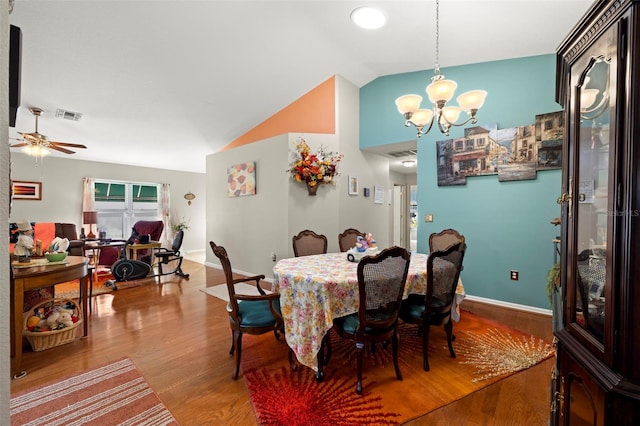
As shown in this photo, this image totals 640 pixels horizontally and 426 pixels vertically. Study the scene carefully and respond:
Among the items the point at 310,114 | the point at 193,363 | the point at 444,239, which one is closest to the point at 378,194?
the point at 310,114

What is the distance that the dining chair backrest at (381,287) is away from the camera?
1.81 m

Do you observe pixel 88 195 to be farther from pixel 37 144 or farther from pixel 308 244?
pixel 308 244

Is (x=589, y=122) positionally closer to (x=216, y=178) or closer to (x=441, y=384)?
(x=441, y=384)

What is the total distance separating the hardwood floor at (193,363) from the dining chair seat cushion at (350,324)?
0.54m

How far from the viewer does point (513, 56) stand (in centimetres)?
341

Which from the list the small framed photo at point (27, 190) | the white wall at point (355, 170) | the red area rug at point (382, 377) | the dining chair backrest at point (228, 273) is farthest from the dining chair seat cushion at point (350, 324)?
the small framed photo at point (27, 190)

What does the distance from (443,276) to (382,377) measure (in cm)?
90

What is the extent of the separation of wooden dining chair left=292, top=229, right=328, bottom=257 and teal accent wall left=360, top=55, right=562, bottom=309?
5.43ft

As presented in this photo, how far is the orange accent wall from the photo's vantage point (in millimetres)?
4500

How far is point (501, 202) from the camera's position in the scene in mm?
3549

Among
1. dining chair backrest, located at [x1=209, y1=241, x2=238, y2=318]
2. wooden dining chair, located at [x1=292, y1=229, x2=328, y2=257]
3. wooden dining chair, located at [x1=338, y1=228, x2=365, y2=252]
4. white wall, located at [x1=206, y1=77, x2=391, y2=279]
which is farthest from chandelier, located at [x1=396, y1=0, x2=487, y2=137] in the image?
white wall, located at [x1=206, y1=77, x2=391, y2=279]

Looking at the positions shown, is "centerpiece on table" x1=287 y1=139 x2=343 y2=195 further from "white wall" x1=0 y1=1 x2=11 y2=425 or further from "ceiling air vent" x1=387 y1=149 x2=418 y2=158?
"white wall" x1=0 y1=1 x2=11 y2=425

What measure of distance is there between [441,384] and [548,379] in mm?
790

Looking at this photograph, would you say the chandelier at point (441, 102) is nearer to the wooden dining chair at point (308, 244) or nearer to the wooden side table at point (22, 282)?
the wooden dining chair at point (308, 244)
